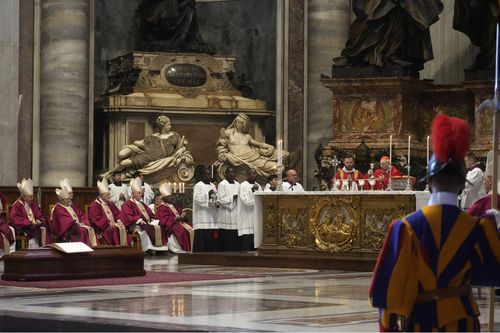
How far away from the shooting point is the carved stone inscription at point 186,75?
2525cm

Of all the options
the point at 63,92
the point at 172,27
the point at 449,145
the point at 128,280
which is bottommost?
the point at 128,280

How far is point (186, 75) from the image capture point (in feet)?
83.0

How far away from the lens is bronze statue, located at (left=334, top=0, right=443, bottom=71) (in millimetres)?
19359

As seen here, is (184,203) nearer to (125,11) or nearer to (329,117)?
(329,117)

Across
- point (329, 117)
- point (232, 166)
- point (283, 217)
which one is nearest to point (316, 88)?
point (329, 117)

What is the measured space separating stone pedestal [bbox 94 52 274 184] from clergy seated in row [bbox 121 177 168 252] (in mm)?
2588

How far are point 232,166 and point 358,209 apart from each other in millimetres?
7666

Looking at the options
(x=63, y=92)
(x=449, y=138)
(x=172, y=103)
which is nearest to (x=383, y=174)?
(x=172, y=103)

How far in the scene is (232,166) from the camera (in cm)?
2406

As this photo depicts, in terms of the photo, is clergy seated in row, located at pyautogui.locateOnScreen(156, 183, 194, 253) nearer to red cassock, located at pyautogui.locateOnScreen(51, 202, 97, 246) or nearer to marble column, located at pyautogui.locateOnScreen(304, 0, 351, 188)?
red cassock, located at pyautogui.locateOnScreen(51, 202, 97, 246)

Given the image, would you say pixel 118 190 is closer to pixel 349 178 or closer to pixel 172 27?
pixel 172 27

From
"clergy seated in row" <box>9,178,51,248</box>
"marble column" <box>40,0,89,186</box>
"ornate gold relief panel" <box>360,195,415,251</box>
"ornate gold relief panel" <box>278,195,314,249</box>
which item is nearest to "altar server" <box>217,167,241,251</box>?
"clergy seated in row" <box>9,178,51,248</box>

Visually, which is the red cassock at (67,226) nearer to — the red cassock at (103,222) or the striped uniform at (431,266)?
the red cassock at (103,222)

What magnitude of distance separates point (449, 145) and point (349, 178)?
11.6 metres
